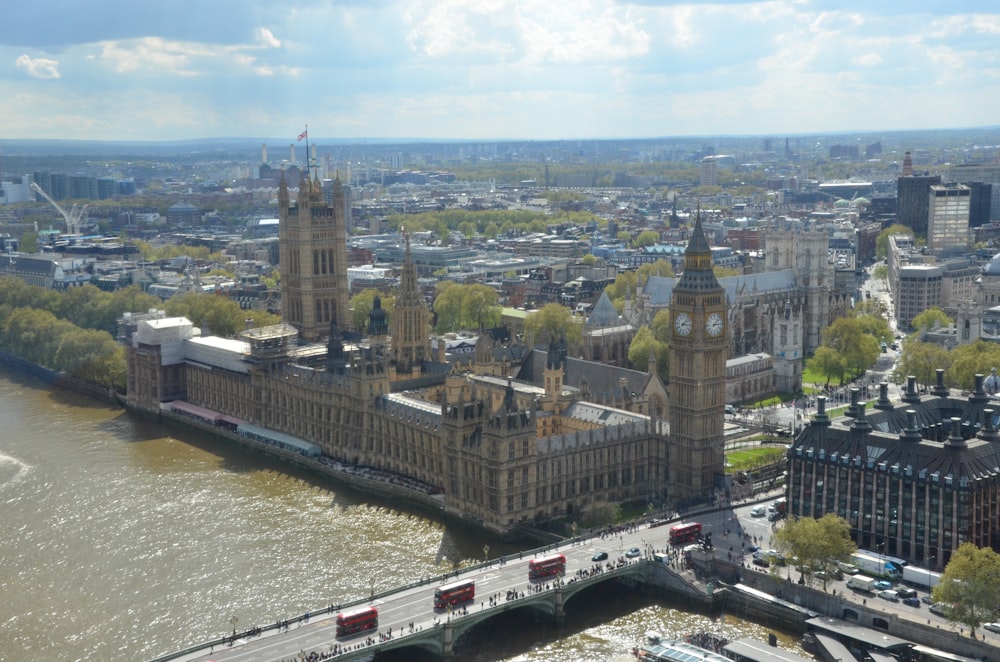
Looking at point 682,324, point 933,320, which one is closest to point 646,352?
point 682,324

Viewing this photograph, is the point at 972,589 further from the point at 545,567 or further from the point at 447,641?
the point at 447,641

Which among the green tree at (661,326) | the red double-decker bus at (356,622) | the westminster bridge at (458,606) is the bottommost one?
the westminster bridge at (458,606)

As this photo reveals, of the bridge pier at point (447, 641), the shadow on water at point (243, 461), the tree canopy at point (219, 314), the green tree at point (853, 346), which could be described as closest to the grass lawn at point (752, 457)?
the shadow on water at point (243, 461)

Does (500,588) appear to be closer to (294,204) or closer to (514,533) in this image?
(514,533)

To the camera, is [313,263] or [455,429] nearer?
[455,429]

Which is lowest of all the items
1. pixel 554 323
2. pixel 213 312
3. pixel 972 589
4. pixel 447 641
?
pixel 447 641

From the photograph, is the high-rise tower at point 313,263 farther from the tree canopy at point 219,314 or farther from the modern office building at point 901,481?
the modern office building at point 901,481
